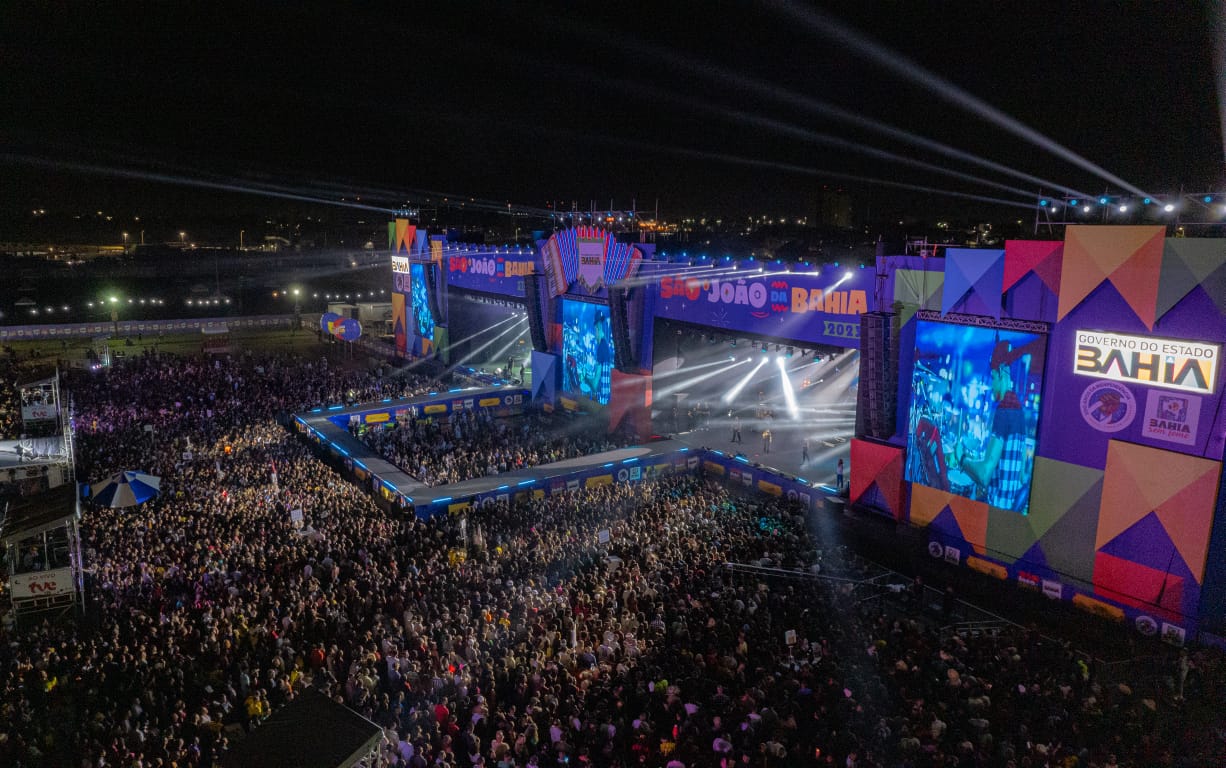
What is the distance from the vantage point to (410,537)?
13539 mm

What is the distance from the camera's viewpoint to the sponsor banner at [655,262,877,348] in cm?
1672

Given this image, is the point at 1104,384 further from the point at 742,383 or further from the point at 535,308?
the point at 535,308

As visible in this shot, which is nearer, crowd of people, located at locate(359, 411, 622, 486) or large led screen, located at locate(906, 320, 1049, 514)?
large led screen, located at locate(906, 320, 1049, 514)

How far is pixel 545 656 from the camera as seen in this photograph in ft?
30.6

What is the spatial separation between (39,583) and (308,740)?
902 cm

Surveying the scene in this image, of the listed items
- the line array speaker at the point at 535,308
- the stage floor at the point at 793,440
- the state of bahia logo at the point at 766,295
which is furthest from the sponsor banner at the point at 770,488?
the line array speaker at the point at 535,308

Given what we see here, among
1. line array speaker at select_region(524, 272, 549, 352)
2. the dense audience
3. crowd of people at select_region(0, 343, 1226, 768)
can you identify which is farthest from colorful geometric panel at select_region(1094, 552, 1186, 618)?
the dense audience

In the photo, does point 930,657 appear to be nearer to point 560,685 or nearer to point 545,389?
point 560,685

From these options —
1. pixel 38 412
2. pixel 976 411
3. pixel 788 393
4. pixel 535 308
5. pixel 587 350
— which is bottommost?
pixel 788 393

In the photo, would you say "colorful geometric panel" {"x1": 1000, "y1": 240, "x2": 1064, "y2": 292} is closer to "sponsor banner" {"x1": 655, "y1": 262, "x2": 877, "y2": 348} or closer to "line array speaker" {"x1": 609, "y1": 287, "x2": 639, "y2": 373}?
"sponsor banner" {"x1": 655, "y1": 262, "x2": 877, "y2": 348}

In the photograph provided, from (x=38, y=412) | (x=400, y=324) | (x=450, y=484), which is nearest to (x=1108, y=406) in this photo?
(x=450, y=484)

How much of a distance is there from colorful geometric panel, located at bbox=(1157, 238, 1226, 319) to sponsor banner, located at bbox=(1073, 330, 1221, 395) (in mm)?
538

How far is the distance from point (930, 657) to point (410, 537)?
8.90m

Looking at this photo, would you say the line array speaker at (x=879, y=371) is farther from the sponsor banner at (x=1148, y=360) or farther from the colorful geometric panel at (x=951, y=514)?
the sponsor banner at (x=1148, y=360)
